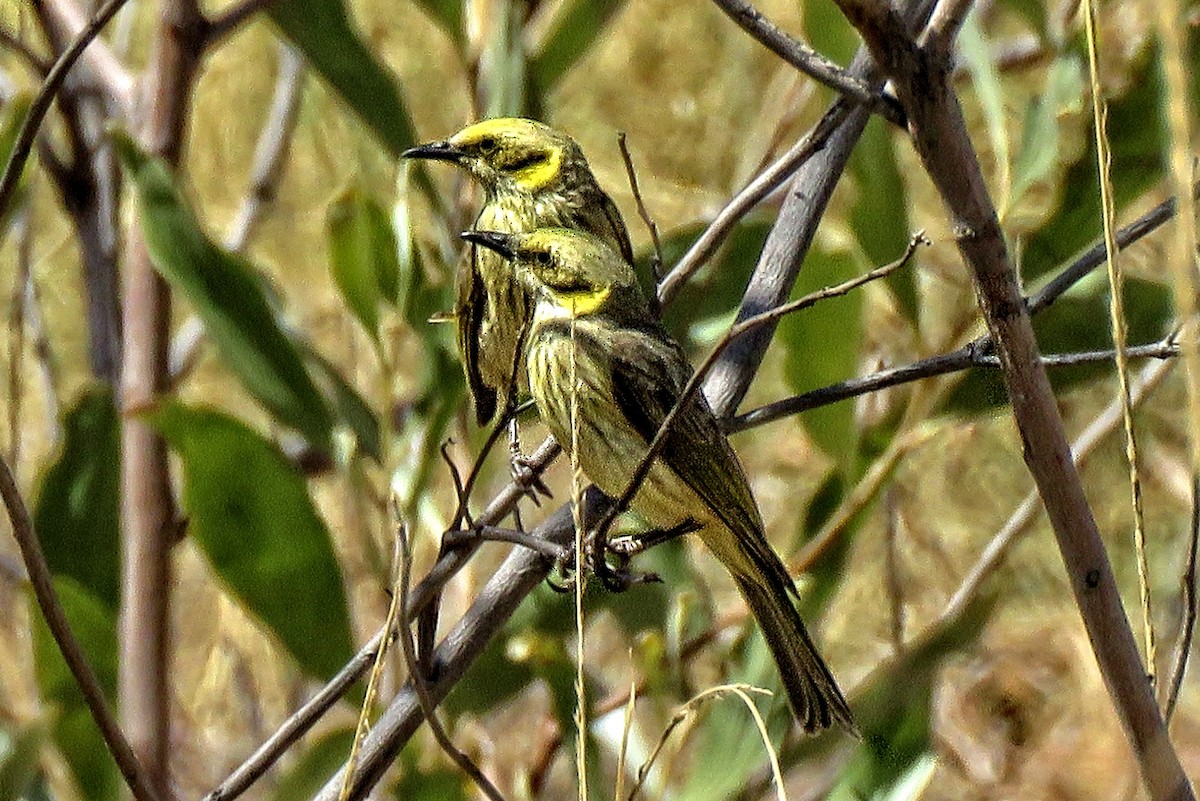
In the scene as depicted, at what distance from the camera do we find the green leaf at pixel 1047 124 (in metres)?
1.74

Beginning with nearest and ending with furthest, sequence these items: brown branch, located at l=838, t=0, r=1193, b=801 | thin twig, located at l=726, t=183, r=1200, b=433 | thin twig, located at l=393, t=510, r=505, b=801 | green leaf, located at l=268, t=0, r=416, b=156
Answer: brown branch, located at l=838, t=0, r=1193, b=801
thin twig, located at l=393, t=510, r=505, b=801
thin twig, located at l=726, t=183, r=1200, b=433
green leaf, located at l=268, t=0, r=416, b=156

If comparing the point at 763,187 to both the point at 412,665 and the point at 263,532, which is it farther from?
the point at 263,532

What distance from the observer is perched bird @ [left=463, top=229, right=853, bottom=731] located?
1.44 m

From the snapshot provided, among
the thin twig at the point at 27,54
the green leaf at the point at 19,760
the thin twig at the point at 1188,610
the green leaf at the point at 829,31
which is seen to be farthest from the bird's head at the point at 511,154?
the thin twig at the point at 1188,610

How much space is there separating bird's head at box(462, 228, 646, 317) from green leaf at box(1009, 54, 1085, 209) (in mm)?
454

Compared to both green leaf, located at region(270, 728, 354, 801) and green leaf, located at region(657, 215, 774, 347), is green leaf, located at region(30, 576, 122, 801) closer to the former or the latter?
green leaf, located at region(270, 728, 354, 801)

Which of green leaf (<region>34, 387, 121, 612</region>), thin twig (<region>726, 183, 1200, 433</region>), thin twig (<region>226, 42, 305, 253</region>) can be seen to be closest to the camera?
thin twig (<region>726, 183, 1200, 433</region>)

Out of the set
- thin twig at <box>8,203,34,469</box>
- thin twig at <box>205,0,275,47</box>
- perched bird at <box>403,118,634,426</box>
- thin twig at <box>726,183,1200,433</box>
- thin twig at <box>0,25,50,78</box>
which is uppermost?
thin twig at <box>0,25,50,78</box>

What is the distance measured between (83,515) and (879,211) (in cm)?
95

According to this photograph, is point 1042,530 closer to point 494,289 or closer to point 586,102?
point 586,102

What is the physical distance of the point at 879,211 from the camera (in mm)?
1816

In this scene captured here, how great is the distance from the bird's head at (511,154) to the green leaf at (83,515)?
0.54 meters

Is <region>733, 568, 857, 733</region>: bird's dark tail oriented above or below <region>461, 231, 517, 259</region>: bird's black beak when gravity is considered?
below

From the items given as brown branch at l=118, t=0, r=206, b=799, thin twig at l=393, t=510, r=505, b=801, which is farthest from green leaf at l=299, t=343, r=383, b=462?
thin twig at l=393, t=510, r=505, b=801
